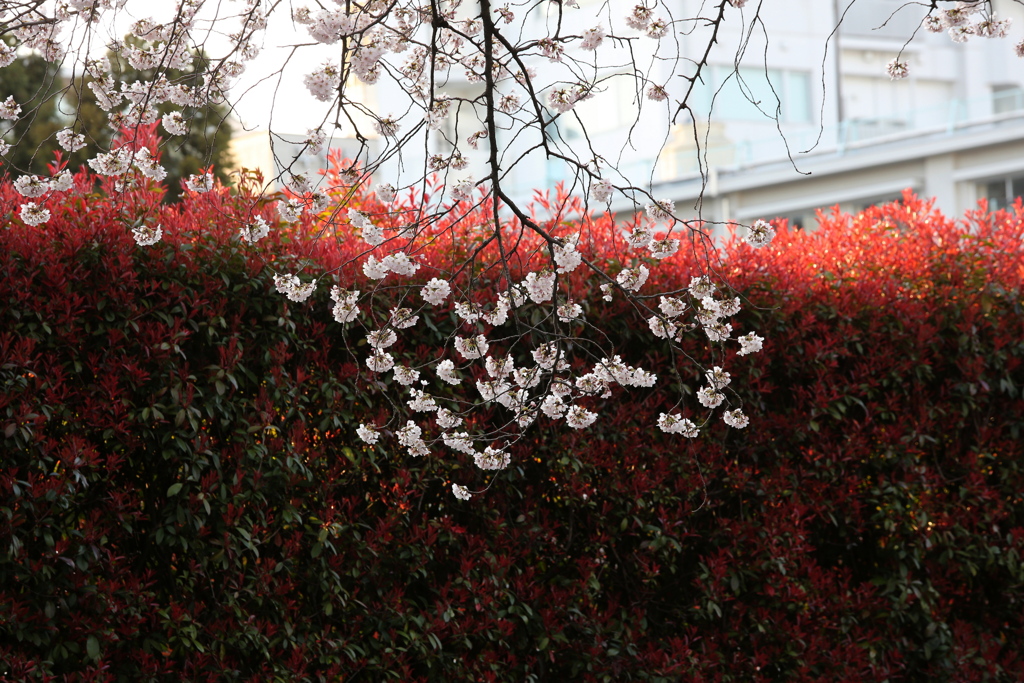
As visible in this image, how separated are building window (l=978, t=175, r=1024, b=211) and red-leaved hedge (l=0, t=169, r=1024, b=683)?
1650cm

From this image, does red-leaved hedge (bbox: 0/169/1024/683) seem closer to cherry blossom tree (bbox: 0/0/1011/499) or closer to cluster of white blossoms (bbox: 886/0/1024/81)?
cherry blossom tree (bbox: 0/0/1011/499)

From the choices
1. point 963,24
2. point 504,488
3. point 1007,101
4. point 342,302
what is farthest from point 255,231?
point 1007,101

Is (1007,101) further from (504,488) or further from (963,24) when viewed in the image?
(504,488)

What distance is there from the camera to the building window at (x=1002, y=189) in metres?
19.2

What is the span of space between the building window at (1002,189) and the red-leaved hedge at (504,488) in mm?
16496

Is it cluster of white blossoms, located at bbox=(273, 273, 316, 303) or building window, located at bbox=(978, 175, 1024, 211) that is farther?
building window, located at bbox=(978, 175, 1024, 211)

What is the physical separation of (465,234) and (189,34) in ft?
3.64

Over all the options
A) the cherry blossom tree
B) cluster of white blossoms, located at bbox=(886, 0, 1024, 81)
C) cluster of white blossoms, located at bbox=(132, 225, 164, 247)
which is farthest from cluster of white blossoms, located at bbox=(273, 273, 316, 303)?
cluster of white blossoms, located at bbox=(886, 0, 1024, 81)

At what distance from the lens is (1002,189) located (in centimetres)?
1942

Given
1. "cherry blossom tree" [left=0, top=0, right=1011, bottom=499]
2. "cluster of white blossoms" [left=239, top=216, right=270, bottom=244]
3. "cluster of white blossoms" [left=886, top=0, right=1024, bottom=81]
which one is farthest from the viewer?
"cluster of white blossoms" [left=239, top=216, right=270, bottom=244]

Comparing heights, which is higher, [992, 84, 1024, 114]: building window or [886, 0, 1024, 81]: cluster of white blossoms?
[992, 84, 1024, 114]: building window

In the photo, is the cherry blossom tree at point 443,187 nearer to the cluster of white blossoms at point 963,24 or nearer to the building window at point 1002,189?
the cluster of white blossoms at point 963,24

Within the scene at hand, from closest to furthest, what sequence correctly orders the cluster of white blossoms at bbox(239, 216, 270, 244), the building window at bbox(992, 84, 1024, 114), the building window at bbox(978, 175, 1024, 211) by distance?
the cluster of white blossoms at bbox(239, 216, 270, 244)
the building window at bbox(992, 84, 1024, 114)
the building window at bbox(978, 175, 1024, 211)

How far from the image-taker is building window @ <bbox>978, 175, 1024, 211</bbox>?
19.2m
